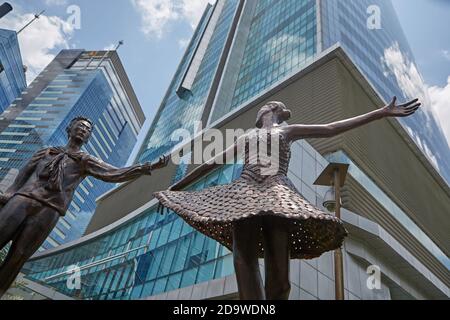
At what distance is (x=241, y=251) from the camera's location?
2463mm

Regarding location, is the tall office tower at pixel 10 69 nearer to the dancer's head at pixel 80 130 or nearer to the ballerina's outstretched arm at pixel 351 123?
the dancer's head at pixel 80 130

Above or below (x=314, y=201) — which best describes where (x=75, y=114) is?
above

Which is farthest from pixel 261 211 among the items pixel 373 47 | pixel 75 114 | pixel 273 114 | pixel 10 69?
pixel 75 114

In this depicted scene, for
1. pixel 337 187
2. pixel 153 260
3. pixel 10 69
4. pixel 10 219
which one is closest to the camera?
pixel 10 219

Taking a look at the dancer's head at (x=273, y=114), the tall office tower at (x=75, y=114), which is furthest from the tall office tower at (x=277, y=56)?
the tall office tower at (x=75, y=114)

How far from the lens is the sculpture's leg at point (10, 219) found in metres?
2.67

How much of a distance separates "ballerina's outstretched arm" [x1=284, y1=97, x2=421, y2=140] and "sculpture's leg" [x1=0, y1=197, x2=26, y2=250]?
7.80ft

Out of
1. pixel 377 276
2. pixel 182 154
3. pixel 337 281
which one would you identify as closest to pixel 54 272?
pixel 182 154

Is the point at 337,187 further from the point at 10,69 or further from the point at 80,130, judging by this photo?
the point at 10,69

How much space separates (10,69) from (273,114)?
92.7 metres

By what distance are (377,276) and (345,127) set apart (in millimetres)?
11162

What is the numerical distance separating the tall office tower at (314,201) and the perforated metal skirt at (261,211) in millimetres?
6924

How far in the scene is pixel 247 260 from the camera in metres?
2.43
